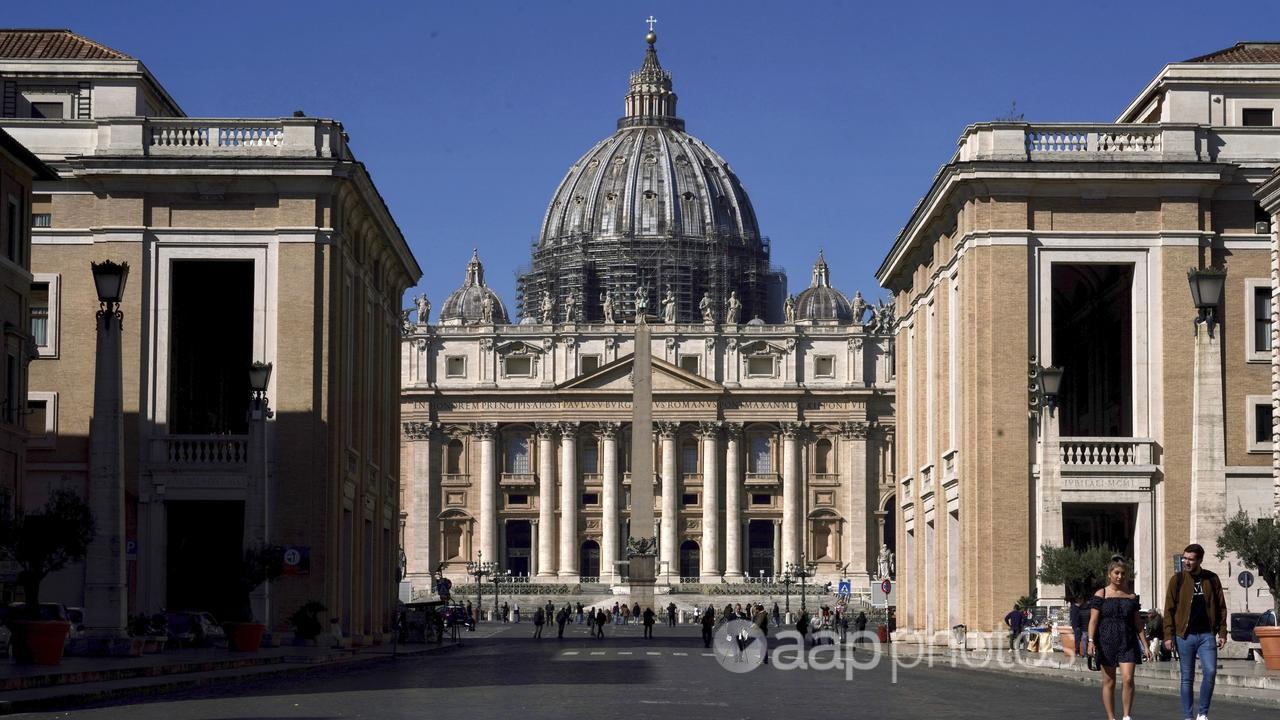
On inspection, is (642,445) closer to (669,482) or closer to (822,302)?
(669,482)

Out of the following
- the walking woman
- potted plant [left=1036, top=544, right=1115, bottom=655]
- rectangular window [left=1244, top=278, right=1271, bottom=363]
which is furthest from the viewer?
rectangular window [left=1244, top=278, right=1271, bottom=363]

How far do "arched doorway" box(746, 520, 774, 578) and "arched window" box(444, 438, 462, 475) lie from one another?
71.6 feet

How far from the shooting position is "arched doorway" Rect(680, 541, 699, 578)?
165 meters

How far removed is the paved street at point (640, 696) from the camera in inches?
1060

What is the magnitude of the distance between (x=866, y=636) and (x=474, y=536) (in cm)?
8238

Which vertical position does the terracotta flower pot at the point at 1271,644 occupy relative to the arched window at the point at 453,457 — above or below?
below

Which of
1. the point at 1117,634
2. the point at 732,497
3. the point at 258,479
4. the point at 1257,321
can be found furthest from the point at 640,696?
the point at 732,497

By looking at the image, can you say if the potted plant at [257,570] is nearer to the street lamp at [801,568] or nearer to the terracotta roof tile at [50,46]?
the terracotta roof tile at [50,46]

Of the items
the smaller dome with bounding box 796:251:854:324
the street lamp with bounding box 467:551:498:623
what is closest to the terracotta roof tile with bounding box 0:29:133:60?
the street lamp with bounding box 467:551:498:623

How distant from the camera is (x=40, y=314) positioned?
55.6 metres

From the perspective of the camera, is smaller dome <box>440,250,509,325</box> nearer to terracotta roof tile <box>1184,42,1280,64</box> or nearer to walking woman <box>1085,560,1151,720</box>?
terracotta roof tile <box>1184,42,1280,64</box>

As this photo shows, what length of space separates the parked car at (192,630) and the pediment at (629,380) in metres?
107

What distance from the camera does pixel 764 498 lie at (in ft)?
538

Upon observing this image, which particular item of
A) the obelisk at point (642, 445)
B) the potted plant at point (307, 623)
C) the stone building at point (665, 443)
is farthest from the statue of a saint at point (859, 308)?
the potted plant at point (307, 623)
